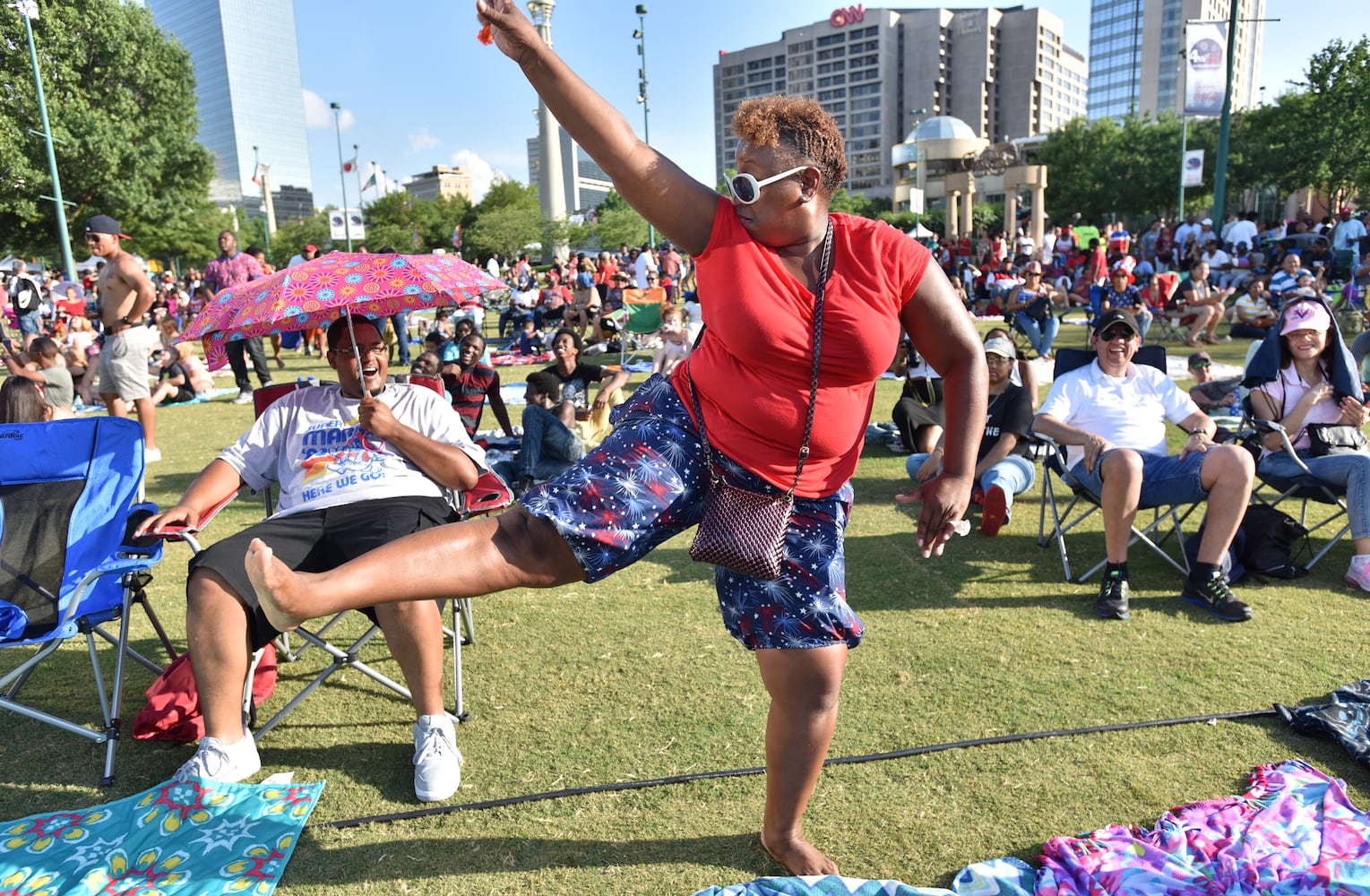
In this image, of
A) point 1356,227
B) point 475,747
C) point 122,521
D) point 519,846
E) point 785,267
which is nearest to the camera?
point 785,267

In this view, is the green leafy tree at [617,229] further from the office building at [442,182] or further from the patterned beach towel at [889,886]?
the office building at [442,182]

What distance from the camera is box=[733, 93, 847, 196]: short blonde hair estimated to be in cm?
187

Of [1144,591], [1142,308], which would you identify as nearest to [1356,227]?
[1142,308]

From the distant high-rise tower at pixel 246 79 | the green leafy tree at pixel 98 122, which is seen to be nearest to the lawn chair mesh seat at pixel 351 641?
the green leafy tree at pixel 98 122

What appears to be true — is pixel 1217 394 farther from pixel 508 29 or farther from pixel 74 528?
pixel 74 528

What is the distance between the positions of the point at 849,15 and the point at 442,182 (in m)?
69.0

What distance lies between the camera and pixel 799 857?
2.25 metres

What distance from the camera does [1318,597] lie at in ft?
13.4

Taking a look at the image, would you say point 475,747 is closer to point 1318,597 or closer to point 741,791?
point 741,791

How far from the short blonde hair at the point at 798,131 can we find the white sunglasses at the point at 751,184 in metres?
0.05

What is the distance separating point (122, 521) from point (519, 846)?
87.3 inches

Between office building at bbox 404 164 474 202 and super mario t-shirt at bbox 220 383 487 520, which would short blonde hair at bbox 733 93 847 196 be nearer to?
super mario t-shirt at bbox 220 383 487 520

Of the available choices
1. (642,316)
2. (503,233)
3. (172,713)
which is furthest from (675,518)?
(503,233)

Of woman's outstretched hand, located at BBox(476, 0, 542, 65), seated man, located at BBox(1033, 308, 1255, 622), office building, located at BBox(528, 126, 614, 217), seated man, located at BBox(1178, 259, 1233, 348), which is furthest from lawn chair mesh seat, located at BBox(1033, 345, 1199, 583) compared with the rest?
office building, located at BBox(528, 126, 614, 217)
